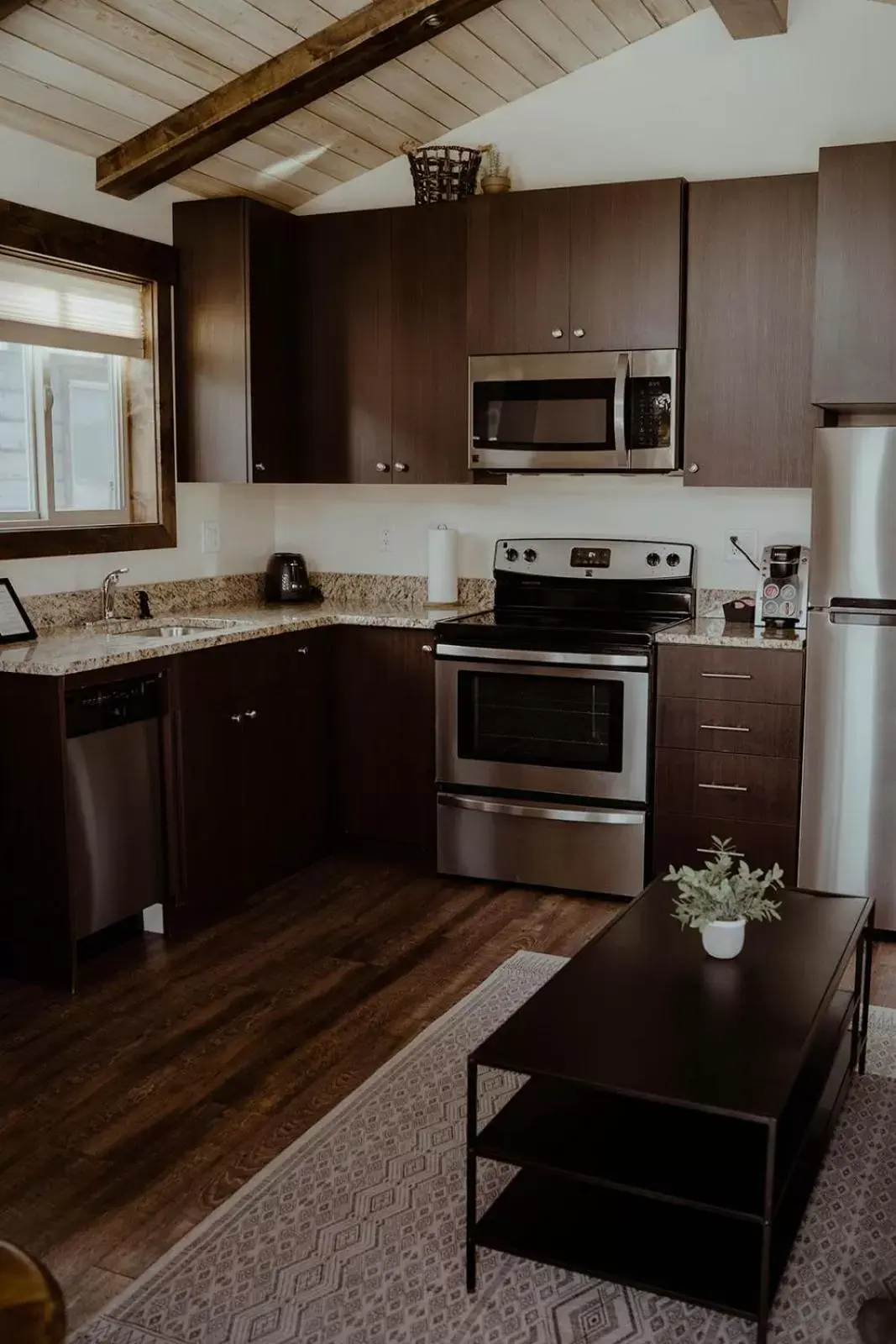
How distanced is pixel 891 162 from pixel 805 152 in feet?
1.85

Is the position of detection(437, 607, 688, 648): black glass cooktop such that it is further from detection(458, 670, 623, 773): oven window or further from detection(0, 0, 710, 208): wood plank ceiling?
detection(0, 0, 710, 208): wood plank ceiling

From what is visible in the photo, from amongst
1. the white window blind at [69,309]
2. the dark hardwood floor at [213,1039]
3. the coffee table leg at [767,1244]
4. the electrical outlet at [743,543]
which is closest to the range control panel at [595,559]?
the electrical outlet at [743,543]

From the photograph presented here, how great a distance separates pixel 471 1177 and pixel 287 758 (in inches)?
96.9

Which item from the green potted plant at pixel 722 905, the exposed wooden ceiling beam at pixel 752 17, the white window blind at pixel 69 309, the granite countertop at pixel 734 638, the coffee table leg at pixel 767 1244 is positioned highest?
the exposed wooden ceiling beam at pixel 752 17

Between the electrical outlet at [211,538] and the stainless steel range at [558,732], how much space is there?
3.52 ft

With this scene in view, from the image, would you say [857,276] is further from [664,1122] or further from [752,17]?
[664,1122]

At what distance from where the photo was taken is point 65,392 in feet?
14.1

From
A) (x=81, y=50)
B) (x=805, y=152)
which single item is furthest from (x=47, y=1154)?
(x=805, y=152)

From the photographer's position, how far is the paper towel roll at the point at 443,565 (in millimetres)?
4883

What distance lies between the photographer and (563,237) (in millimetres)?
4352

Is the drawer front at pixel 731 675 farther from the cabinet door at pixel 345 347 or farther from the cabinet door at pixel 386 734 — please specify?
the cabinet door at pixel 345 347

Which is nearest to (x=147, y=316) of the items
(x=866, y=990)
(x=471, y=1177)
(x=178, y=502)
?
(x=178, y=502)

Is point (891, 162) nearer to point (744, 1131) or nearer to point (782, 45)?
point (782, 45)

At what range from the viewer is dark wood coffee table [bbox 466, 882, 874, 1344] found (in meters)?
2.03
